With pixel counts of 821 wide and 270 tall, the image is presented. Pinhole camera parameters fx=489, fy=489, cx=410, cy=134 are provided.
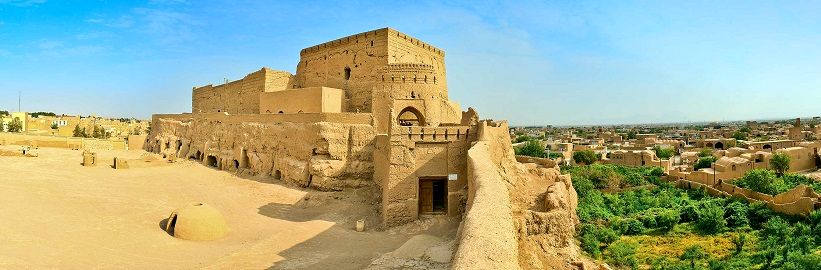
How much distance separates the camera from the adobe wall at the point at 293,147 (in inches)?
696

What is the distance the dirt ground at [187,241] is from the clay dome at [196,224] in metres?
0.25

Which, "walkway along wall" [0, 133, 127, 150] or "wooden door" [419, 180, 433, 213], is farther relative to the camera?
"walkway along wall" [0, 133, 127, 150]

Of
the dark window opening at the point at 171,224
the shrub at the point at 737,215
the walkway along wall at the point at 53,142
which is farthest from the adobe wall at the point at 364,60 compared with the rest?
the walkway along wall at the point at 53,142

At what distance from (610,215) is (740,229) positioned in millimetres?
4434

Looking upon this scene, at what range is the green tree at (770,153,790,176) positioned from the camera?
29375mm

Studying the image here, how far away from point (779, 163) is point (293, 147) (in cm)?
2859

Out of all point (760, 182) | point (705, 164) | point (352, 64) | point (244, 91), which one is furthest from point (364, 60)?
point (705, 164)

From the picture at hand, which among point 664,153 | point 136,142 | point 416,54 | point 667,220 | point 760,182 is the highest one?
point 416,54

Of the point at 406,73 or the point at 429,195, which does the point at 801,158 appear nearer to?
the point at 406,73

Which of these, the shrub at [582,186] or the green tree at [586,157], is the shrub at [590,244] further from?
the green tree at [586,157]

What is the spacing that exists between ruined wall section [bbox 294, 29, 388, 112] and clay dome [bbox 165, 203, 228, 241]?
865 cm

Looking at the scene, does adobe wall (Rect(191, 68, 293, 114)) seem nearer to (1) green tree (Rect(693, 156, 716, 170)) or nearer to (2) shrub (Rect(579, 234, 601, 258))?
(2) shrub (Rect(579, 234, 601, 258))

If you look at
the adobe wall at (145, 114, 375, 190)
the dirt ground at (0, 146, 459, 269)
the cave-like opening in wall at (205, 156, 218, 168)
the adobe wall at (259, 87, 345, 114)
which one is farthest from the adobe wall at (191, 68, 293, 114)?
the dirt ground at (0, 146, 459, 269)

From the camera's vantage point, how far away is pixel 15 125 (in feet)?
153
